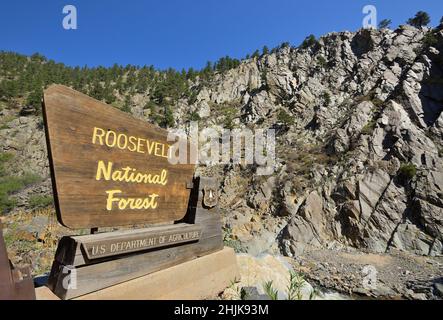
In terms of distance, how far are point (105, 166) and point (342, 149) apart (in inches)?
959

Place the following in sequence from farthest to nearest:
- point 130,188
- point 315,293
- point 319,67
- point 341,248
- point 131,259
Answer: point 319,67
point 341,248
point 315,293
point 130,188
point 131,259

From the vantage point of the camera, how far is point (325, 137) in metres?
28.4

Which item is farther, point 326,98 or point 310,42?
point 310,42

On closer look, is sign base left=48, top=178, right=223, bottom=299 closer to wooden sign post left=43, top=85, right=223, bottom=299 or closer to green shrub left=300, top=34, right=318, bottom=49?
wooden sign post left=43, top=85, right=223, bottom=299

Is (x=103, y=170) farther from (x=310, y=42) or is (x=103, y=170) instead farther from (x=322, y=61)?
(x=310, y=42)

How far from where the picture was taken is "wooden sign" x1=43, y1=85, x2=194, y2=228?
253 cm

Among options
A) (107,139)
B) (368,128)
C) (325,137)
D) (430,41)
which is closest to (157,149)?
(107,139)

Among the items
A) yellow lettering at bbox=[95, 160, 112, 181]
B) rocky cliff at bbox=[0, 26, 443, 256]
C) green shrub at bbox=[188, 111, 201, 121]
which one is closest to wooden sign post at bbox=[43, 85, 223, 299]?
yellow lettering at bbox=[95, 160, 112, 181]

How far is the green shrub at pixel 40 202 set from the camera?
21.7 meters

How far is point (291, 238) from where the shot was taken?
17438mm

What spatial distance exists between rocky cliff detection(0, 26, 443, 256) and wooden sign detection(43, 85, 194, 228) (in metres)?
14.0

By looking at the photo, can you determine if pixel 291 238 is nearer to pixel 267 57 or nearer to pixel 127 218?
pixel 127 218

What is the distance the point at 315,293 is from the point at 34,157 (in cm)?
4167

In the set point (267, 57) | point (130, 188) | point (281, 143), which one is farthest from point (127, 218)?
point (267, 57)
